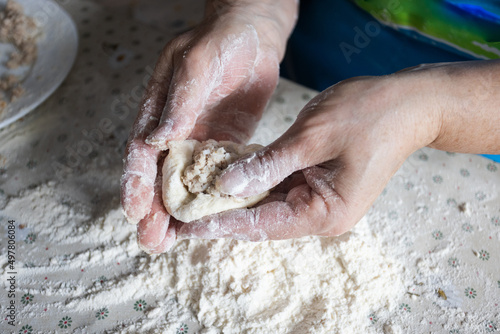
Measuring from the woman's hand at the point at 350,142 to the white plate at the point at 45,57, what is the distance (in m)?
0.97

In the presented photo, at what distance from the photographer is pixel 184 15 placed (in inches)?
94.7

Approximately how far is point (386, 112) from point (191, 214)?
566 millimetres

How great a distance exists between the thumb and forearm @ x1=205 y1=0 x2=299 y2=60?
563 millimetres

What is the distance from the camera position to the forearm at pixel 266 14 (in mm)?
1353

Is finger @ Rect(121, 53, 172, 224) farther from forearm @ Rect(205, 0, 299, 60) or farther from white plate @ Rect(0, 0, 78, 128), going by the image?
white plate @ Rect(0, 0, 78, 128)

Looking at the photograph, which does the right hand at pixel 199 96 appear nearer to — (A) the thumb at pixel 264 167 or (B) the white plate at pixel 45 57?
(A) the thumb at pixel 264 167

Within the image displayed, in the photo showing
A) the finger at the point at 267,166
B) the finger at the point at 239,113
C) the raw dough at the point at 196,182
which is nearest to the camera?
the finger at the point at 267,166

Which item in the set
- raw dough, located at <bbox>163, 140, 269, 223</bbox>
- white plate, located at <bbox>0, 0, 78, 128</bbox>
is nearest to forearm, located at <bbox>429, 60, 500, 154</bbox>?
raw dough, located at <bbox>163, 140, 269, 223</bbox>

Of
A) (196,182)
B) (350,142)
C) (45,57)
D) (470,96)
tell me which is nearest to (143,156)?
(196,182)

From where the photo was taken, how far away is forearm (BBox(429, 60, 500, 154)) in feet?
3.30

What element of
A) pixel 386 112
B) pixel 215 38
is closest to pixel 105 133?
pixel 215 38

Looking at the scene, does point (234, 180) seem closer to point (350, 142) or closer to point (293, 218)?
point (293, 218)

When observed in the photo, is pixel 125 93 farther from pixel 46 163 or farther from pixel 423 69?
pixel 423 69

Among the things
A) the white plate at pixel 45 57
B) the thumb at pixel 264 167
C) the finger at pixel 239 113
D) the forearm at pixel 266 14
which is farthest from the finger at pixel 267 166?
the white plate at pixel 45 57
